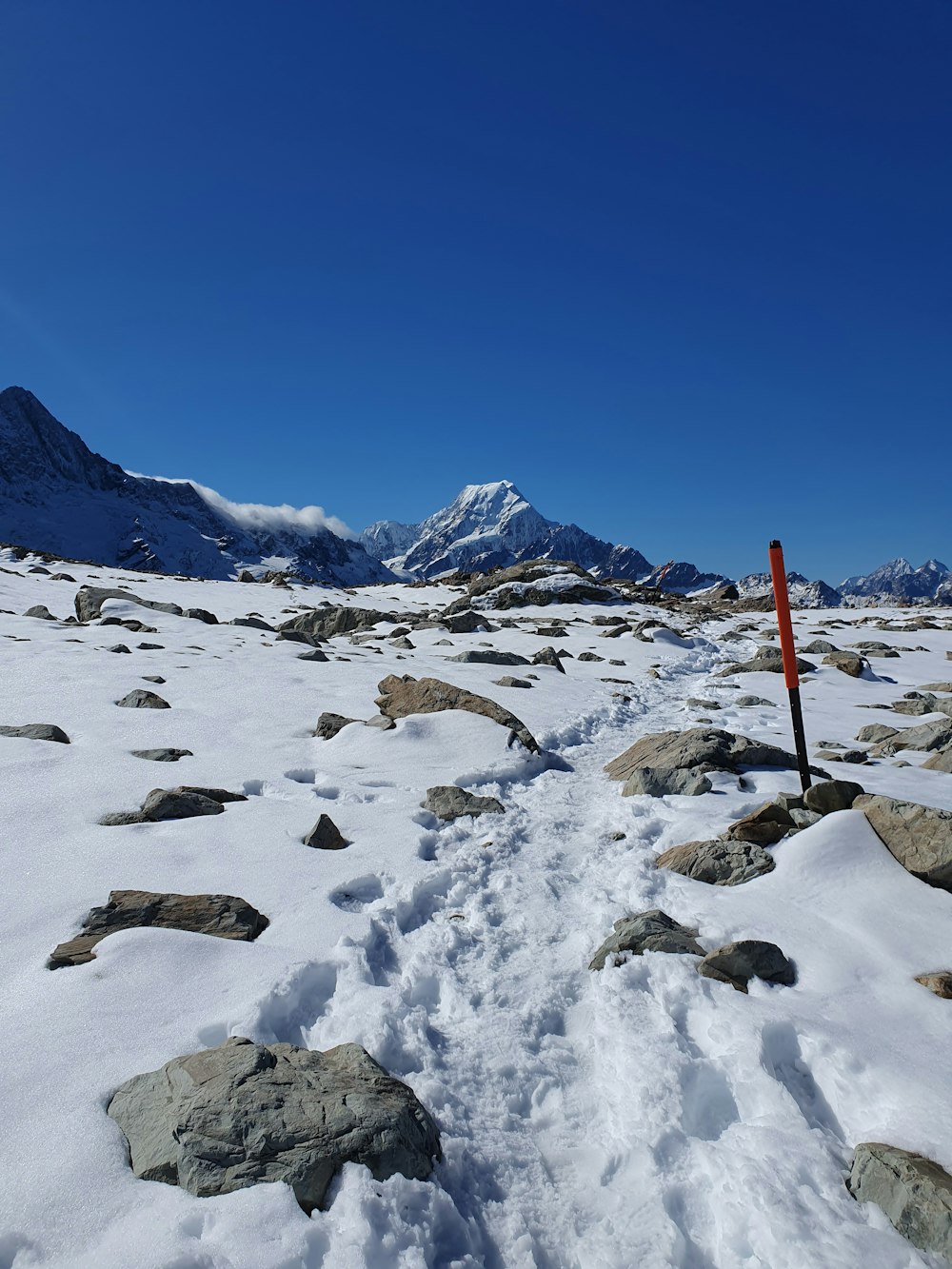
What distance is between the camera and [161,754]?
29.7ft

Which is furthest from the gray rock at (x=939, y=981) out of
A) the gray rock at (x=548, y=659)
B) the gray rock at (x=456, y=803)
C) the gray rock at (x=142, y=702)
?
the gray rock at (x=548, y=659)


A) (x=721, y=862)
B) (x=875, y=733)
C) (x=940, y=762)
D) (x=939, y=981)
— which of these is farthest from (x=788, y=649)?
(x=875, y=733)

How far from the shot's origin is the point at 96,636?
17.8 m

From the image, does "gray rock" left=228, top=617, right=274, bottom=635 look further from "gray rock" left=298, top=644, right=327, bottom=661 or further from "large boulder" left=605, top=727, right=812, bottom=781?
"large boulder" left=605, top=727, right=812, bottom=781

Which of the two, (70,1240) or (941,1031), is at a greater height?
(70,1240)

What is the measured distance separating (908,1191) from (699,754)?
6345 mm

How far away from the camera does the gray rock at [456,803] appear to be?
26.9ft

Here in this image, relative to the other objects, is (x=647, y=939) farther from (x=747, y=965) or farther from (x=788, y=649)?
(x=788, y=649)

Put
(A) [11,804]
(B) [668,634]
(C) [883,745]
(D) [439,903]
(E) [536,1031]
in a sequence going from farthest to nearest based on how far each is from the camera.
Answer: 1. (B) [668,634]
2. (C) [883,745]
3. (A) [11,804]
4. (D) [439,903]
5. (E) [536,1031]

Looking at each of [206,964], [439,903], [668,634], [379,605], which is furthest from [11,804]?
[379,605]

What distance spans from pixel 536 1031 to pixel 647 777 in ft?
15.4

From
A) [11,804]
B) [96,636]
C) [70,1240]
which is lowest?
[70,1240]

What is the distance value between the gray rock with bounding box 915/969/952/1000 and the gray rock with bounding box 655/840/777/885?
1594mm

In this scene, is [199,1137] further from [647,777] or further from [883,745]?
[883,745]
